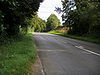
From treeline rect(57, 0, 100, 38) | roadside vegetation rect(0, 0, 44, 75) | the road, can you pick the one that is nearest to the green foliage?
treeline rect(57, 0, 100, 38)

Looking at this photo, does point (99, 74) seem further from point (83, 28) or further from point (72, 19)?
point (72, 19)

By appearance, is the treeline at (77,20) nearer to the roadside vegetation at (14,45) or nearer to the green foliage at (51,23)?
the roadside vegetation at (14,45)

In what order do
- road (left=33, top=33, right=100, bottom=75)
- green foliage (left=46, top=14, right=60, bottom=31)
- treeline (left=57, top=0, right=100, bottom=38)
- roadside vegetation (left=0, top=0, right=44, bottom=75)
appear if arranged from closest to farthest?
roadside vegetation (left=0, top=0, right=44, bottom=75), road (left=33, top=33, right=100, bottom=75), treeline (left=57, top=0, right=100, bottom=38), green foliage (left=46, top=14, right=60, bottom=31)

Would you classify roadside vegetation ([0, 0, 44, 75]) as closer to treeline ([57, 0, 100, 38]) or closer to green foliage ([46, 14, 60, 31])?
treeline ([57, 0, 100, 38])

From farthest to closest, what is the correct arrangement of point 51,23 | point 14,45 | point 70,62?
point 51,23
point 14,45
point 70,62

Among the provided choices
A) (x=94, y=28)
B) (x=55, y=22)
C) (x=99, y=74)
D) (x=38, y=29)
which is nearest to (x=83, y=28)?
(x=94, y=28)

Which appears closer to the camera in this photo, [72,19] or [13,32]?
[13,32]

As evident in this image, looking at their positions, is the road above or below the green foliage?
below

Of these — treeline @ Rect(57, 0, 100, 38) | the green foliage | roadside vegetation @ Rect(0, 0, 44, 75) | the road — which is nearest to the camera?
roadside vegetation @ Rect(0, 0, 44, 75)

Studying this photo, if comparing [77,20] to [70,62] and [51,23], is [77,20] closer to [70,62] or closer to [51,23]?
[70,62]

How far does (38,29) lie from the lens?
9469 centimetres

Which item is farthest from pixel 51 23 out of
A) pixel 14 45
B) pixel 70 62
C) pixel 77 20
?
pixel 70 62

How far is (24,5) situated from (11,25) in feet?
10.1

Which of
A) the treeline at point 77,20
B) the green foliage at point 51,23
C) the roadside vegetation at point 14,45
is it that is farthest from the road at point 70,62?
the green foliage at point 51,23
